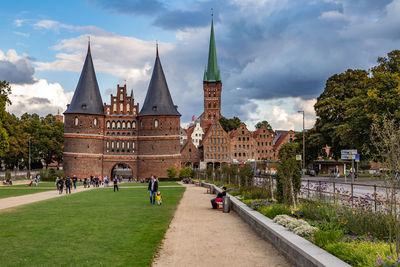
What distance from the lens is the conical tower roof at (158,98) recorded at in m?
72.4

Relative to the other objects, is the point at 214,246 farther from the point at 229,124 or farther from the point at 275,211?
the point at 229,124

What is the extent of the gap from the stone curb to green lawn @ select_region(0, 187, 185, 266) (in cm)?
302

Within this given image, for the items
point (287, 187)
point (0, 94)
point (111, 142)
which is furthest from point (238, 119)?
point (287, 187)

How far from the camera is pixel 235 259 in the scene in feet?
30.1

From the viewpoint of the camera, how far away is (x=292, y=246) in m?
8.50

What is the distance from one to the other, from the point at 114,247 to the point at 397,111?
2848 cm

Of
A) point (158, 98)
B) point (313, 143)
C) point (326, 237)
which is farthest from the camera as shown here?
point (158, 98)

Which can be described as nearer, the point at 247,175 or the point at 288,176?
the point at 288,176

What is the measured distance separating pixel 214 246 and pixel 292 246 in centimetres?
278

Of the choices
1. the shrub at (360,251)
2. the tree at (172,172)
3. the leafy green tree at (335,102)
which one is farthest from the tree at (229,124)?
the shrub at (360,251)

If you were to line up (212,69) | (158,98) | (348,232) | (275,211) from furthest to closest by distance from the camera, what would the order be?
(212,69), (158,98), (275,211), (348,232)

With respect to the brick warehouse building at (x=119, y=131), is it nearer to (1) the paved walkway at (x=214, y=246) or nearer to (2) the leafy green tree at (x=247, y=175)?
(2) the leafy green tree at (x=247, y=175)

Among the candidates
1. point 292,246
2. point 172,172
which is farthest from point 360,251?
point 172,172

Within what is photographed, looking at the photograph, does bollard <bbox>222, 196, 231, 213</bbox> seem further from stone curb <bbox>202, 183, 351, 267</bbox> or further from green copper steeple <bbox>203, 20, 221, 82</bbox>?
green copper steeple <bbox>203, 20, 221, 82</bbox>
